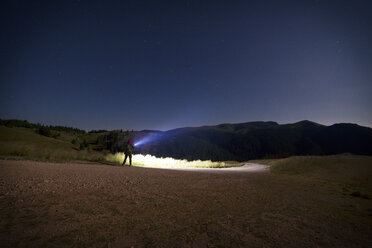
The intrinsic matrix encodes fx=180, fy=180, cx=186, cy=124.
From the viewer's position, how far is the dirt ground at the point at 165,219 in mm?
2264

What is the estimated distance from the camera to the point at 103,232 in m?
2.38

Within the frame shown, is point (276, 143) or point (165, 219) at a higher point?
point (276, 143)

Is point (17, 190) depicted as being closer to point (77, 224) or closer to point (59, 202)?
point (59, 202)

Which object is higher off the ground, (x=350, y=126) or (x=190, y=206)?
(x=350, y=126)

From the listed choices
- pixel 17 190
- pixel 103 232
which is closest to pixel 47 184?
pixel 17 190

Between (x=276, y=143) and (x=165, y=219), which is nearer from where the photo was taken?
(x=165, y=219)

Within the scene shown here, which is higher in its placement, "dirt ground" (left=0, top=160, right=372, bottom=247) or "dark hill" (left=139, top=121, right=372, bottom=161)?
"dark hill" (left=139, top=121, right=372, bottom=161)

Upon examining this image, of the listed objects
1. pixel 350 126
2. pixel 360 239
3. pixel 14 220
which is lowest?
pixel 360 239

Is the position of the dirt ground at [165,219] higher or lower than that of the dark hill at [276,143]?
lower

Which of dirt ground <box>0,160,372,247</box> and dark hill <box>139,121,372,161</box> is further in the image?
dark hill <box>139,121,372,161</box>

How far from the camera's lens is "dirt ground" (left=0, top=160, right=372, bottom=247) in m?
2.26

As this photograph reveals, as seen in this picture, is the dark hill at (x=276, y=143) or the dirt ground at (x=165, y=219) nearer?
the dirt ground at (x=165, y=219)

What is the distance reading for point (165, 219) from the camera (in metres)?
2.93

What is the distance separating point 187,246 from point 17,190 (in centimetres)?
395
